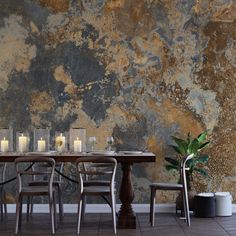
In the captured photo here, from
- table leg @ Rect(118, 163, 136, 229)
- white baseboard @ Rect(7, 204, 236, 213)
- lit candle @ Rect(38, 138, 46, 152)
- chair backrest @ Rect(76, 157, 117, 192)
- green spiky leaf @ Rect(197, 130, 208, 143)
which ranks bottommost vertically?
white baseboard @ Rect(7, 204, 236, 213)

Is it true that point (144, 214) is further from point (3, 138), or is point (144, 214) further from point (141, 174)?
point (3, 138)

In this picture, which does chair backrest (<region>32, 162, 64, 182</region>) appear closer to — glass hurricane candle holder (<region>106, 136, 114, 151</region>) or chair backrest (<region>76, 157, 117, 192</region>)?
chair backrest (<region>76, 157, 117, 192</region>)

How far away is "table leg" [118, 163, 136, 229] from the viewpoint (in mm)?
7172

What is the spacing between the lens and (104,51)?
28.7 ft

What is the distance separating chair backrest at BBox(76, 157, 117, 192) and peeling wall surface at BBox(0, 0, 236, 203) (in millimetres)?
383

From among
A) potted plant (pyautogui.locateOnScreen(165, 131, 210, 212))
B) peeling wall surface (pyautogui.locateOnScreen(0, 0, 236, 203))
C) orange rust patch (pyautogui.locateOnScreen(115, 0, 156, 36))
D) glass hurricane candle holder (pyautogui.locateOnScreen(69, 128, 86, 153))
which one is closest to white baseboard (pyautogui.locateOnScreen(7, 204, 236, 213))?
peeling wall surface (pyautogui.locateOnScreen(0, 0, 236, 203))

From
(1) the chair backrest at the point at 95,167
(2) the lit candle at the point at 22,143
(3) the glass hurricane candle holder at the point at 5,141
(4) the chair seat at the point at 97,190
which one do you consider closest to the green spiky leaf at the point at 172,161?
(1) the chair backrest at the point at 95,167

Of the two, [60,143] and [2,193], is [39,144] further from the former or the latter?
[2,193]

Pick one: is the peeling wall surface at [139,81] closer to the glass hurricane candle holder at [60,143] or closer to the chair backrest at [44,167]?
the chair backrest at [44,167]

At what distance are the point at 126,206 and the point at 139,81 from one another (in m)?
2.17

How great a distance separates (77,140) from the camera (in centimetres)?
778

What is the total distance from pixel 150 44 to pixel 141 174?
1869 mm

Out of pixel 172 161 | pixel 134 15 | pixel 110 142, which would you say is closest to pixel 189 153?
pixel 172 161

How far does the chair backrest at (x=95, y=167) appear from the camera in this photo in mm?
6766
